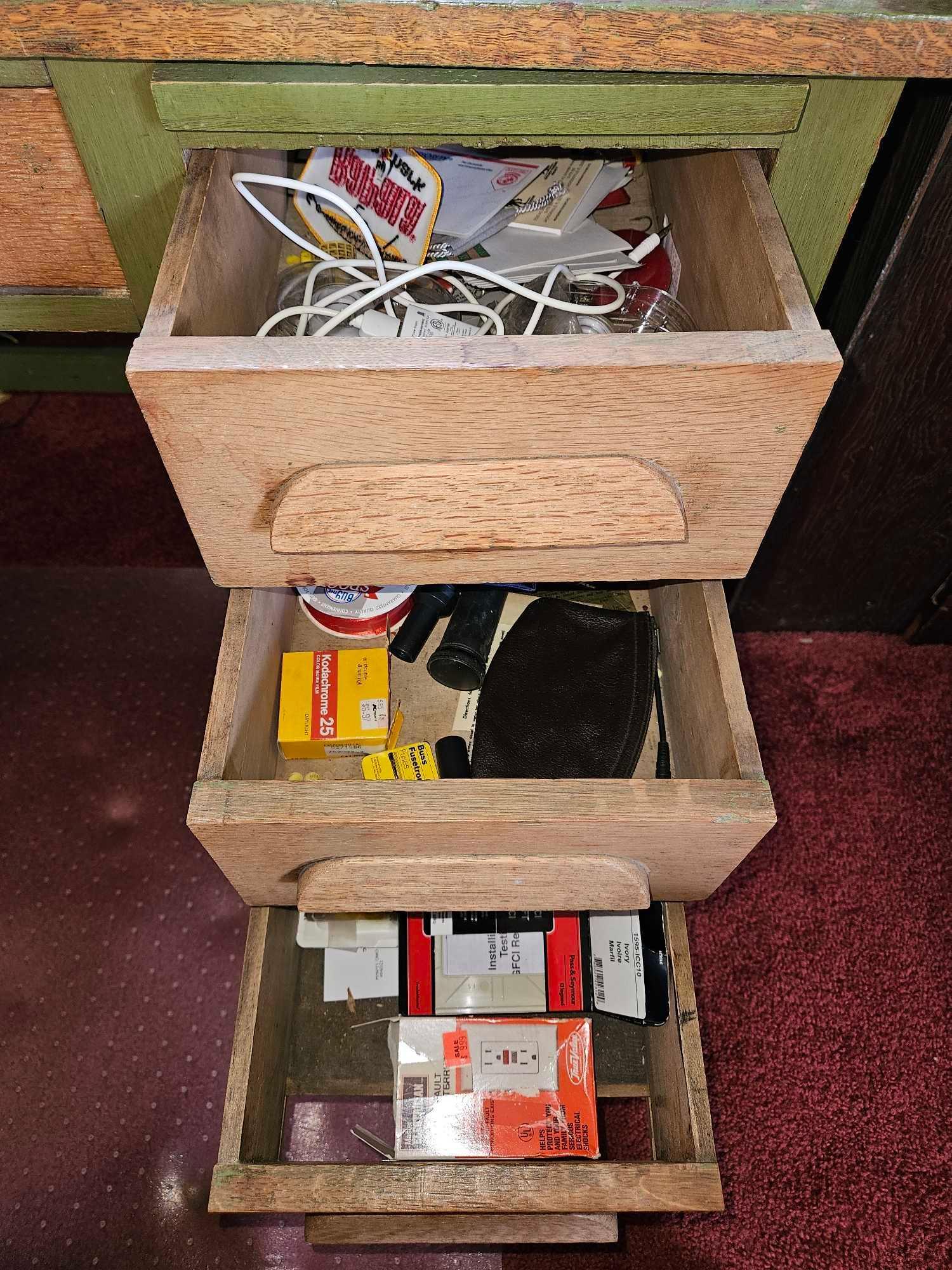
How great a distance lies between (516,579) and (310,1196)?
453mm

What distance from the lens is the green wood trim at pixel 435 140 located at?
2.07 feet

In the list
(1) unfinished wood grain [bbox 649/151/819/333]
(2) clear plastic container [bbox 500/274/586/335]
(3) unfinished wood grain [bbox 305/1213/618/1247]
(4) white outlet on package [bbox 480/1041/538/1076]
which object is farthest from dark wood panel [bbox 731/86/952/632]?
(3) unfinished wood grain [bbox 305/1213/618/1247]

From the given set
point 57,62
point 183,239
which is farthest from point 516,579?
point 57,62

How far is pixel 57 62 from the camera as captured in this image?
60 cm

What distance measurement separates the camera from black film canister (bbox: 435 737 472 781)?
2.77 ft

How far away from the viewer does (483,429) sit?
578mm

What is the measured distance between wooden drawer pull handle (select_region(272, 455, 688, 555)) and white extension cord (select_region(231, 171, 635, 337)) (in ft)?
0.47

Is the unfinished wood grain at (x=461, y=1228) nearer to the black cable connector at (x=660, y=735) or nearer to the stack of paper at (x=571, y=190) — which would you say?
the black cable connector at (x=660, y=735)

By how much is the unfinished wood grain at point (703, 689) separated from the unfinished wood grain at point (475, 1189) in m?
0.29

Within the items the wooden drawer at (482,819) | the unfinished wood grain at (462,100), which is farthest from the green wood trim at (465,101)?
the wooden drawer at (482,819)

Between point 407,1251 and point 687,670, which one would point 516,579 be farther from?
point 407,1251

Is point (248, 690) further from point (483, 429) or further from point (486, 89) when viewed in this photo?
point (486, 89)

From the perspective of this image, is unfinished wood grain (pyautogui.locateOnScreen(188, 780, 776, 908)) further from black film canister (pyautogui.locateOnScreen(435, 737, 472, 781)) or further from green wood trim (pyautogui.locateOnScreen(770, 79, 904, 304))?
green wood trim (pyautogui.locateOnScreen(770, 79, 904, 304))

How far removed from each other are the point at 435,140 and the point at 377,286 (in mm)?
131
